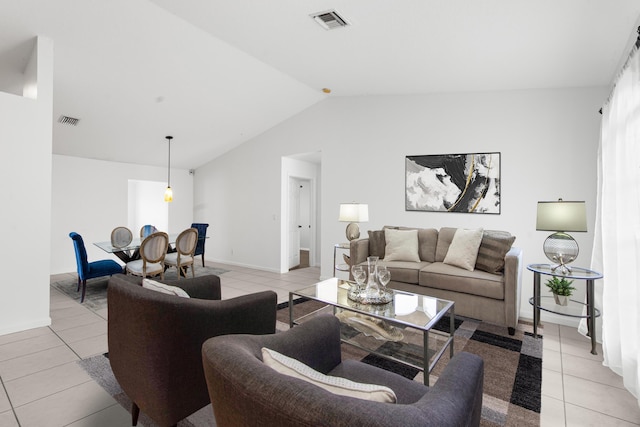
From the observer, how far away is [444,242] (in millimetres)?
4203

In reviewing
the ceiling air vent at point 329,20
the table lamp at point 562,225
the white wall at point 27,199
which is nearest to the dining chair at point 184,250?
the white wall at point 27,199

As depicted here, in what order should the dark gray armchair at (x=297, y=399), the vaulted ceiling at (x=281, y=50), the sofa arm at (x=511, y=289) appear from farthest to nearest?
the sofa arm at (x=511, y=289) < the vaulted ceiling at (x=281, y=50) < the dark gray armchair at (x=297, y=399)

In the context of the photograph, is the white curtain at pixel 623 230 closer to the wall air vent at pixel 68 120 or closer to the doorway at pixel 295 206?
the doorway at pixel 295 206

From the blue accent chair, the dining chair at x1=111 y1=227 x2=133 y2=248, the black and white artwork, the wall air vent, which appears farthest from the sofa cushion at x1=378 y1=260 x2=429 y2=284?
the wall air vent

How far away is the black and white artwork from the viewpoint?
4.19 meters

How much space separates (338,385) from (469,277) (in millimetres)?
2999

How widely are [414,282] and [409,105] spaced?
262 centimetres

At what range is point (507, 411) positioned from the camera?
6.63 ft

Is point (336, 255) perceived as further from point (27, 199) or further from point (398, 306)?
point (27, 199)

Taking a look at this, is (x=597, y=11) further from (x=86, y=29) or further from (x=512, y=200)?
(x=86, y=29)

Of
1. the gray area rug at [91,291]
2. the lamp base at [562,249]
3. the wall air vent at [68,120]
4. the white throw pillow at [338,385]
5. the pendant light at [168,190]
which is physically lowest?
the gray area rug at [91,291]

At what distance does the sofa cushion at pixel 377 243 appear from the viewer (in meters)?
4.48

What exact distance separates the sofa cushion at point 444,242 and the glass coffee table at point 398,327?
1428 millimetres

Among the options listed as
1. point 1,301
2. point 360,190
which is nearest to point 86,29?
point 1,301
